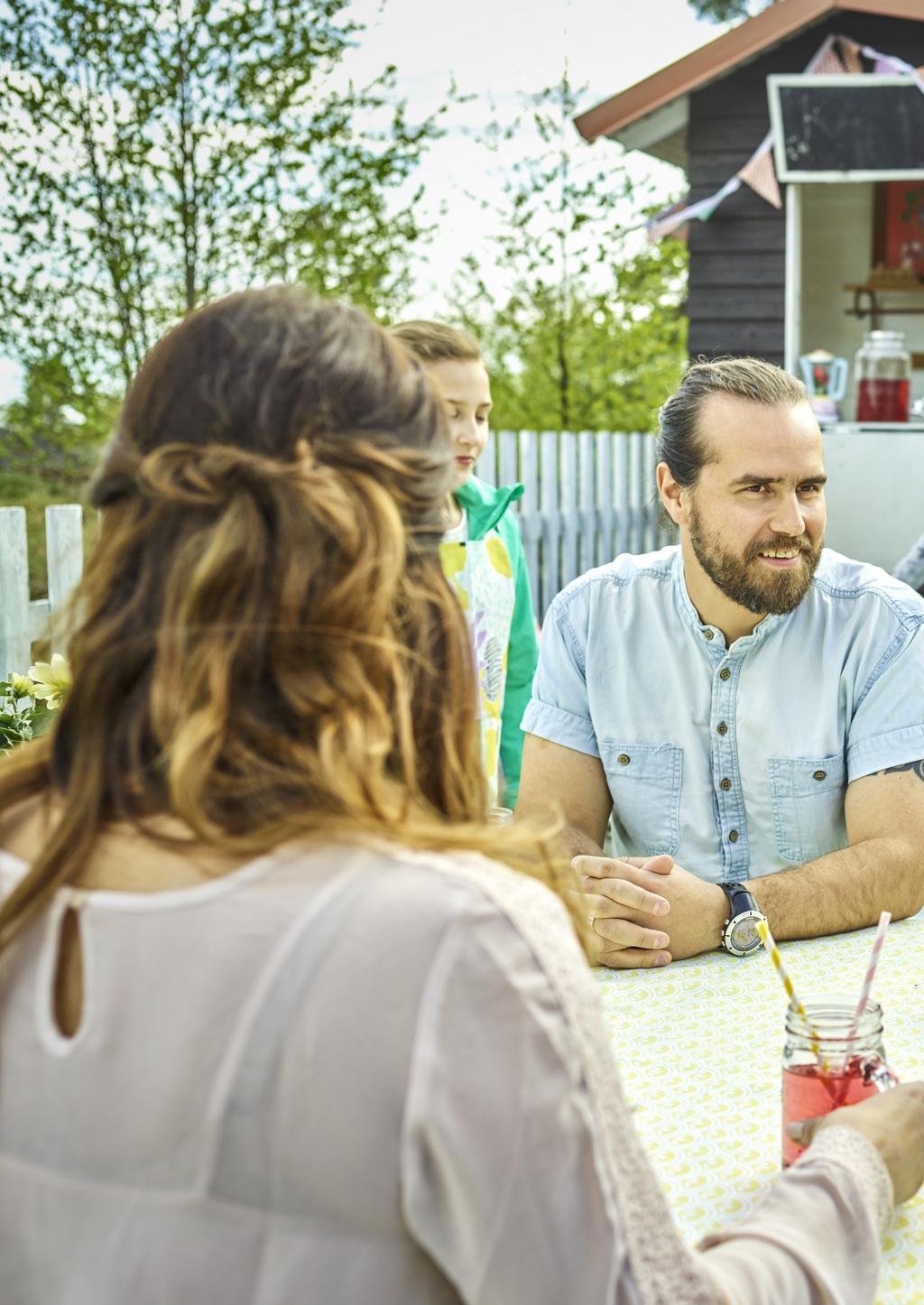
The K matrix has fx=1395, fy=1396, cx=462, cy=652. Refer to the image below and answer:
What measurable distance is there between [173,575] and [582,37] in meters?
12.2

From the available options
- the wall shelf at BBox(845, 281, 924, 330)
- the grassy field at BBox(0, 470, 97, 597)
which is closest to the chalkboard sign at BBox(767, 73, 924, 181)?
the wall shelf at BBox(845, 281, 924, 330)

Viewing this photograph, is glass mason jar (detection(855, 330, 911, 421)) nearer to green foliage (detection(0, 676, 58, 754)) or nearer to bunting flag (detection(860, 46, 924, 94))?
bunting flag (detection(860, 46, 924, 94))

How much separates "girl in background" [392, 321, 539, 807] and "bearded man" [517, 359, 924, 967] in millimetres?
649

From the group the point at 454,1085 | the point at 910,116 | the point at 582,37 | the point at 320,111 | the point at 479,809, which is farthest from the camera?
the point at 582,37

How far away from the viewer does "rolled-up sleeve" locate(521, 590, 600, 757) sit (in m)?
2.31

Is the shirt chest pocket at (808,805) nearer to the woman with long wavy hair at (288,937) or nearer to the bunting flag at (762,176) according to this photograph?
the woman with long wavy hair at (288,937)

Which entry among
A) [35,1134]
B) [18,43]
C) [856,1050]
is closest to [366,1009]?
[35,1134]

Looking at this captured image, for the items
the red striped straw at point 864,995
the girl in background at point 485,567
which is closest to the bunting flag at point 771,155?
the girl in background at point 485,567

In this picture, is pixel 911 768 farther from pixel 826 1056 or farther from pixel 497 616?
pixel 497 616

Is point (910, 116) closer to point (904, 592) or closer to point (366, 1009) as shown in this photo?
point (904, 592)

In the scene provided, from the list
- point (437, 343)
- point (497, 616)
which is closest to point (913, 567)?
point (497, 616)

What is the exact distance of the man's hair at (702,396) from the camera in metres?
2.36

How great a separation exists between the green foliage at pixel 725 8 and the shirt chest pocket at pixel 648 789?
67.3 feet

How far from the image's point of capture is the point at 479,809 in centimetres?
97
